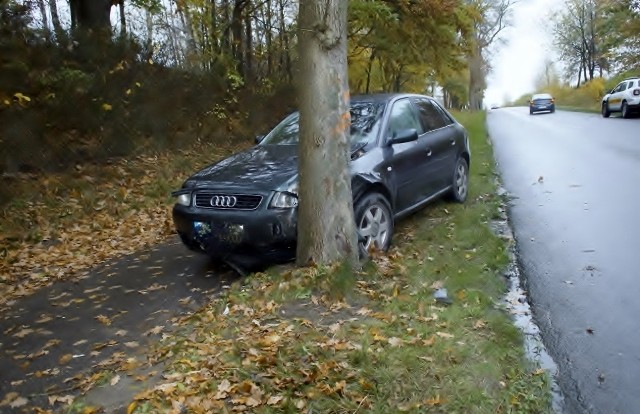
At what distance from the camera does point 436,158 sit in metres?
7.63

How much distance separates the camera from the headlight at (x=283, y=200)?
5328 mm

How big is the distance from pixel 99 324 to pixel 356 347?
2390mm

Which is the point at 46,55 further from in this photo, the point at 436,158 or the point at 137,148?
the point at 436,158

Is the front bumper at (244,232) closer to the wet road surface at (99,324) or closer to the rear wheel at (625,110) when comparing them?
the wet road surface at (99,324)

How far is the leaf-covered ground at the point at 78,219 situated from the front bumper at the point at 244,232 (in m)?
1.95

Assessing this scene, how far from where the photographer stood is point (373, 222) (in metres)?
6.00

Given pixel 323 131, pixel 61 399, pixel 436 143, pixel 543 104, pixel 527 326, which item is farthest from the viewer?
pixel 543 104

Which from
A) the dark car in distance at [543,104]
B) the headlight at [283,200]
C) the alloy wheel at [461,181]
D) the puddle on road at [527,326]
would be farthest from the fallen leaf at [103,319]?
the dark car in distance at [543,104]

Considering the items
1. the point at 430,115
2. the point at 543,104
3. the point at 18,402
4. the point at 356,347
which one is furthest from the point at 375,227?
the point at 543,104

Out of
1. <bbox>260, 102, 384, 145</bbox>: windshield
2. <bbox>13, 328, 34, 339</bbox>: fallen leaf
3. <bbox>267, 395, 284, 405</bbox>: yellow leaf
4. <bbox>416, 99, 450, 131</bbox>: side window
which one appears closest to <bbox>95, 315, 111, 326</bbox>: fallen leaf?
<bbox>13, 328, 34, 339</bbox>: fallen leaf

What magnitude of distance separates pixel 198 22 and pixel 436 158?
10.7 meters

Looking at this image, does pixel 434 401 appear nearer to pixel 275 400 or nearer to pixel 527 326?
pixel 275 400

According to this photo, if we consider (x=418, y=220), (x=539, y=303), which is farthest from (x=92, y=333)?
(x=418, y=220)

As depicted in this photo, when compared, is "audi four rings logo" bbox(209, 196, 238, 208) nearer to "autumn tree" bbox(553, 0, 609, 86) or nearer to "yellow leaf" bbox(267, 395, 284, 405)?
"yellow leaf" bbox(267, 395, 284, 405)
